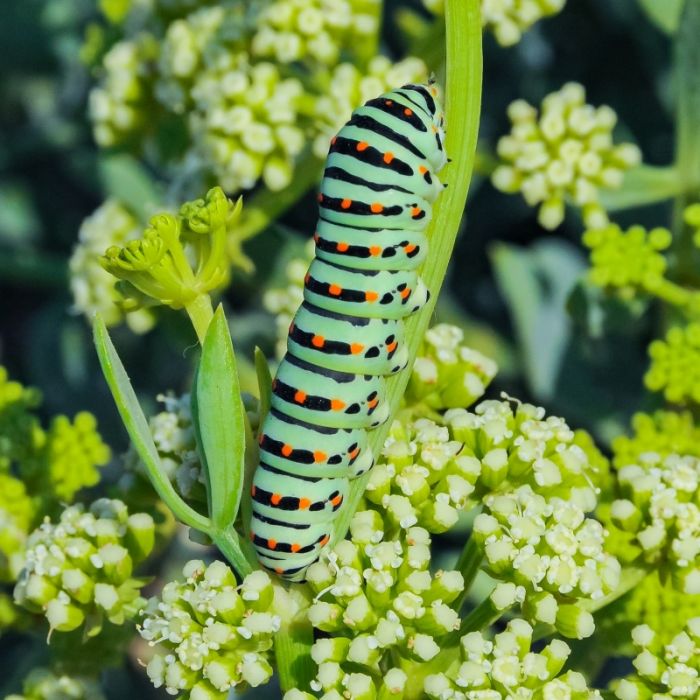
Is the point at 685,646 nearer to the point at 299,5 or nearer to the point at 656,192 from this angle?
the point at 656,192

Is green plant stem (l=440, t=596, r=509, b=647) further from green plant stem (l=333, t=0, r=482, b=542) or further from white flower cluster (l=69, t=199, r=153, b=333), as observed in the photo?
white flower cluster (l=69, t=199, r=153, b=333)

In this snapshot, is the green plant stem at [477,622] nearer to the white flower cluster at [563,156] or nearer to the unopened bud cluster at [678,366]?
the unopened bud cluster at [678,366]

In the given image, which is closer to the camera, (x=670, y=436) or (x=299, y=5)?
(x=670, y=436)

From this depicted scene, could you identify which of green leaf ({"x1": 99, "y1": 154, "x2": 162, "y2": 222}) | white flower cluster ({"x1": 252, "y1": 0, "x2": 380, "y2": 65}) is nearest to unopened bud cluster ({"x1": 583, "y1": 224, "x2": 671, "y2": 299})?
white flower cluster ({"x1": 252, "y1": 0, "x2": 380, "y2": 65})

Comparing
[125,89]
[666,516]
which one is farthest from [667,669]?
[125,89]

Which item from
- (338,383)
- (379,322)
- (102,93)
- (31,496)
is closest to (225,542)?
(338,383)

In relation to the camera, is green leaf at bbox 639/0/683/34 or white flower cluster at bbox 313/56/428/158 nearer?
white flower cluster at bbox 313/56/428/158
